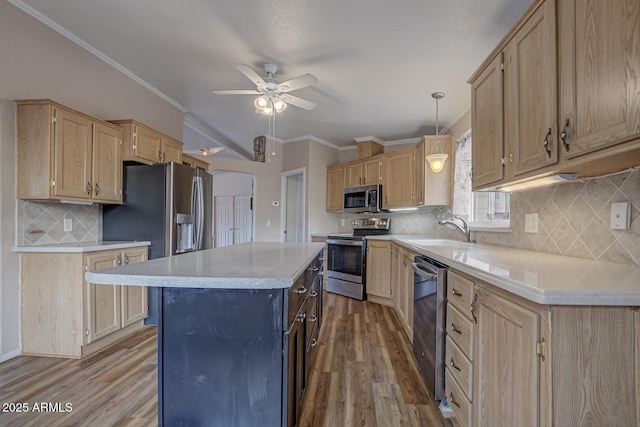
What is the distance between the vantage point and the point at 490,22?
2.12 meters

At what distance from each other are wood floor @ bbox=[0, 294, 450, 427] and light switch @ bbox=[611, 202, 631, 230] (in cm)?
132

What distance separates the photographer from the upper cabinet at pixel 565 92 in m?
0.93

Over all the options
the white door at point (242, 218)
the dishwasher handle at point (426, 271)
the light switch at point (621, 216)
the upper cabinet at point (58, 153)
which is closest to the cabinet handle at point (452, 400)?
the dishwasher handle at point (426, 271)

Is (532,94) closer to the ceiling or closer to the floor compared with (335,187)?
closer to the ceiling

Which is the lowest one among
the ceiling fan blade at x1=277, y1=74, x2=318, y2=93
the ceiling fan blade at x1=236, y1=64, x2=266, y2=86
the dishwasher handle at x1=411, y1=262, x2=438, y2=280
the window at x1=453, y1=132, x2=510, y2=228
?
the dishwasher handle at x1=411, y1=262, x2=438, y2=280

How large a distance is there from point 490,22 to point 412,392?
264cm

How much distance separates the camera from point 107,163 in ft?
9.14

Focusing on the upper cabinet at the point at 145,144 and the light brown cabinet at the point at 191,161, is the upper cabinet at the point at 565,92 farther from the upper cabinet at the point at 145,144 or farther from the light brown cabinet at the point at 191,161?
the light brown cabinet at the point at 191,161

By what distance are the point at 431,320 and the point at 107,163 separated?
10.2 feet

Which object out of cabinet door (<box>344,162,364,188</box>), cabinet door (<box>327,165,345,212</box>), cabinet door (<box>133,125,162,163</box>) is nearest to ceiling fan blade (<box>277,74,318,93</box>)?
cabinet door (<box>133,125,162,163</box>)

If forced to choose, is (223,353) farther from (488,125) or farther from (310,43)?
(310,43)

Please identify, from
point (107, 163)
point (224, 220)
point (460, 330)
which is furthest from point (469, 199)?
point (224, 220)

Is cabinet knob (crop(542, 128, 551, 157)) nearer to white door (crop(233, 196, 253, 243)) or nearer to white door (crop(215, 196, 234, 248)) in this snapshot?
white door (crop(233, 196, 253, 243))

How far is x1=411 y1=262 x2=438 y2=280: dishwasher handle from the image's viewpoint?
180cm
